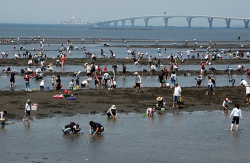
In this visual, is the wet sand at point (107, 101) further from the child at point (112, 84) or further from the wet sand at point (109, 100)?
the child at point (112, 84)

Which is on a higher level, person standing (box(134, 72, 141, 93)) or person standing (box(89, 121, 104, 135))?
person standing (box(134, 72, 141, 93))

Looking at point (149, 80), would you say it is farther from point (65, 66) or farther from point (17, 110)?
point (17, 110)

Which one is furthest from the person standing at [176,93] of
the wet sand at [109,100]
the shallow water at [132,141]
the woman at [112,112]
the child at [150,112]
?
the woman at [112,112]

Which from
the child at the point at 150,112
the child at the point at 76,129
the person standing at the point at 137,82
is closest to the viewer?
the child at the point at 76,129

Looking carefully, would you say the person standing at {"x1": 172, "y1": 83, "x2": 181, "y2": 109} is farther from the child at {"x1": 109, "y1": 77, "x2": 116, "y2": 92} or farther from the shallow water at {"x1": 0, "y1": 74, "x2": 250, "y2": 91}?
the shallow water at {"x1": 0, "y1": 74, "x2": 250, "y2": 91}

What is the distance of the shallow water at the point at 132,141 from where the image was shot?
60.1 feet

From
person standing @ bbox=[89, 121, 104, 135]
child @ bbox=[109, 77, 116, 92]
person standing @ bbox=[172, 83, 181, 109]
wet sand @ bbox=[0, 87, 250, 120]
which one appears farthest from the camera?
child @ bbox=[109, 77, 116, 92]

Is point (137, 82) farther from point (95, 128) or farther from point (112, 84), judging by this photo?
point (95, 128)

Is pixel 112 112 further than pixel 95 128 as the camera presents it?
Yes

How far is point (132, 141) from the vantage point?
20.7m

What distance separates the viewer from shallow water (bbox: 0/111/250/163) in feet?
60.1

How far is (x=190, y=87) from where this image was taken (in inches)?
1419

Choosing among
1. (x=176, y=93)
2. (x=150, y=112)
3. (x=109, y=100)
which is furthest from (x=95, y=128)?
(x=109, y=100)

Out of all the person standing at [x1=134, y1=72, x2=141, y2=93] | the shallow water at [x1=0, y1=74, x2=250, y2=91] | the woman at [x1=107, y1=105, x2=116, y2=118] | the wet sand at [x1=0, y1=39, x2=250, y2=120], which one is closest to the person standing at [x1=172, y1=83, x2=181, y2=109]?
the wet sand at [x1=0, y1=39, x2=250, y2=120]
